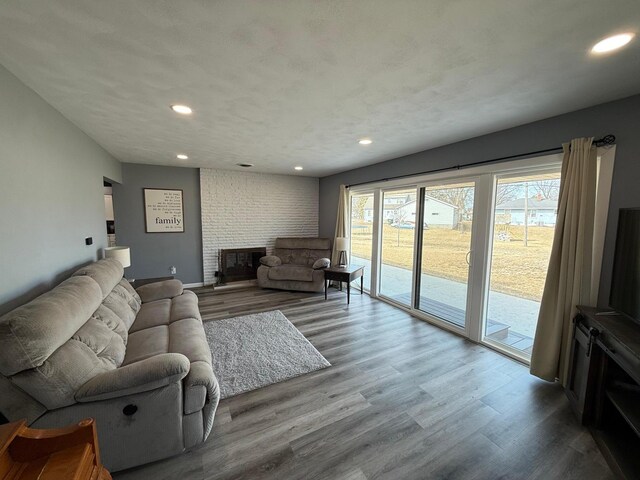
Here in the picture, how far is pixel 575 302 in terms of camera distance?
2051mm

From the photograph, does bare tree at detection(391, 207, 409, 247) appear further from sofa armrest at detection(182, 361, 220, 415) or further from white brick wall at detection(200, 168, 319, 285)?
sofa armrest at detection(182, 361, 220, 415)

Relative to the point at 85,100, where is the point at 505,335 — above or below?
below

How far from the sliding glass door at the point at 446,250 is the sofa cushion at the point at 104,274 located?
146 inches

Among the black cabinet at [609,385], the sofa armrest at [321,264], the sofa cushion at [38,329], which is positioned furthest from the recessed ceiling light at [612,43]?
the sofa armrest at [321,264]

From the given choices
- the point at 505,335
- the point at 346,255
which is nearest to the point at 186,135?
the point at 346,255

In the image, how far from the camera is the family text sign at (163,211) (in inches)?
182

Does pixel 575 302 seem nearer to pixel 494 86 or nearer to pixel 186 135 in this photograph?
pixel 494 86

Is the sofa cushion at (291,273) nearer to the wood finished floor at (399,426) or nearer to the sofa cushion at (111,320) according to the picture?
the wood finished floor at (399,426)

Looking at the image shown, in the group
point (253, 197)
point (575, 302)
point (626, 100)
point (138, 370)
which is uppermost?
point (626, 100)

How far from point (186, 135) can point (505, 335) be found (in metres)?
4.38

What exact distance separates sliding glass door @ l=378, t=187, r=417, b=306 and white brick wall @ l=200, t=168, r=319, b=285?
2235mm

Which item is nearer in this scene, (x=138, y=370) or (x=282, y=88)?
(x=138, y=370)

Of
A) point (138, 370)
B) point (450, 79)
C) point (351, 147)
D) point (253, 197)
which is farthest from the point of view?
point (253, 197)

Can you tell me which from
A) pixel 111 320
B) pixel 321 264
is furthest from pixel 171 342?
pixel 321 264
